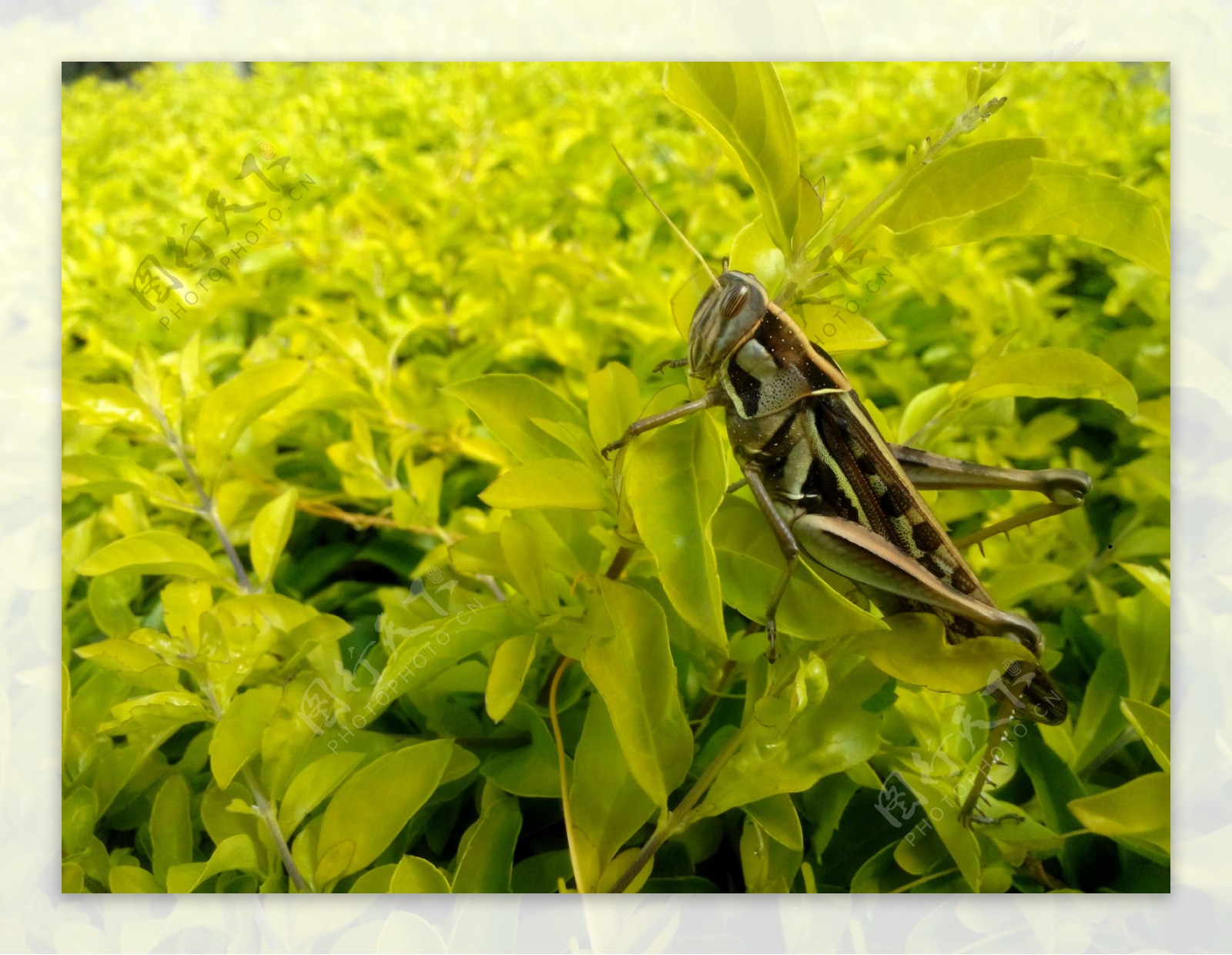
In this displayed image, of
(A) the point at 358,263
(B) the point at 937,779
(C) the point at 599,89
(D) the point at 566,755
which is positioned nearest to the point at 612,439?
(D) the point at 566,755

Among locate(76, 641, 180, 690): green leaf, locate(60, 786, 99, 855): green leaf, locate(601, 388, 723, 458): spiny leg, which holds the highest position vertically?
locate(601, 388, 723, 458): spiny leg

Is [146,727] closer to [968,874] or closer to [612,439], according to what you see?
[612,439]

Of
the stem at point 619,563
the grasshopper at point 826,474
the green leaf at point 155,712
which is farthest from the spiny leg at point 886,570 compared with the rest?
the green leaf at point 155,712

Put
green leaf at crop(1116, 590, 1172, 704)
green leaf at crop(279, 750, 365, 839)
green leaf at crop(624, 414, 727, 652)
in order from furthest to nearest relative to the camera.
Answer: green leaf at crop(1116, 590, 1172, 704)
green leaf at crop(279, 750, 365, 839)
green leaf at crop(624, 414, 727, 652)

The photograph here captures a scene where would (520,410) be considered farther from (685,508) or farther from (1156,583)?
(1156,583)

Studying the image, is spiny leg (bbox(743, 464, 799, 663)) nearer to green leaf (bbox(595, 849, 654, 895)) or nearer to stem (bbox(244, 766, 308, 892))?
green leaf (bbox(595, 849, 654, 895))

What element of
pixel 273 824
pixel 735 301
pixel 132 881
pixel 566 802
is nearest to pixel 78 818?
pixel 132 881

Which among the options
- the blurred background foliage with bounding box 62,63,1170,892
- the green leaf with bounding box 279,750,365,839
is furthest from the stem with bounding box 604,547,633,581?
the green leaf with bounding box 279,750,365,839
